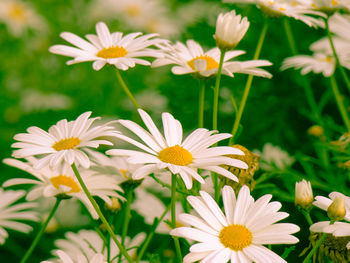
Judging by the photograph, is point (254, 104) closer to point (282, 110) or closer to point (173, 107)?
point (282, 110)

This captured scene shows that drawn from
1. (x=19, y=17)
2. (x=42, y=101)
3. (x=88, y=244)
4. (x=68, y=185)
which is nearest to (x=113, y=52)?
(x=68, y=185)

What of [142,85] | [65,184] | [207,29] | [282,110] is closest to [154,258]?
[65,184]

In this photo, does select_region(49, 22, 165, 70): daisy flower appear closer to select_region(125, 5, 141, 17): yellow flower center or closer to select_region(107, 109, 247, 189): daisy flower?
select_region(107, 109, 247, 189): daisy flower

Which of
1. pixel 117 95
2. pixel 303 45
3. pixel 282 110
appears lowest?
pixel 282 110

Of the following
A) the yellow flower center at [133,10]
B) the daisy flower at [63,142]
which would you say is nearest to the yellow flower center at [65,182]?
the daisy flower at [63,142]

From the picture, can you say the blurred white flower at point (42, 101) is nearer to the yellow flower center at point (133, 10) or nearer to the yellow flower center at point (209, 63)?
the yellow flower center at point (133, 10)

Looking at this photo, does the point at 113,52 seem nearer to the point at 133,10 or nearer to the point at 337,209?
the point at 337,209
